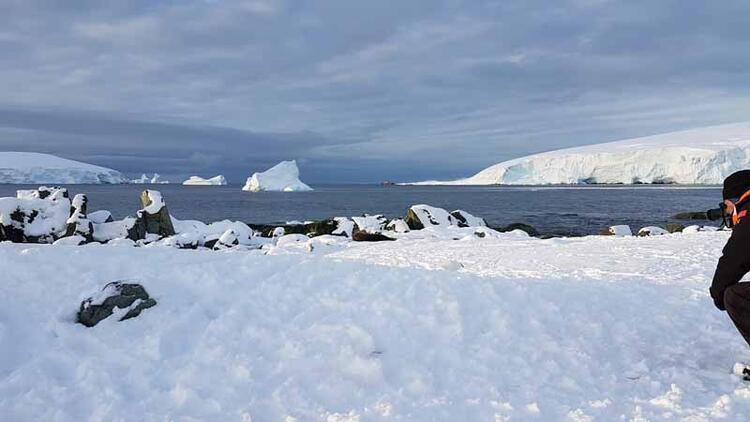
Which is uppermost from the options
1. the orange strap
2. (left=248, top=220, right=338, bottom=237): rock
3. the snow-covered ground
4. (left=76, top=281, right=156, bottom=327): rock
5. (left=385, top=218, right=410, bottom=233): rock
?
the orange strap

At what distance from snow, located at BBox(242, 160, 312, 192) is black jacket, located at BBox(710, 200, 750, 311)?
156909mm

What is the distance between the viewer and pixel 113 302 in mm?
6965

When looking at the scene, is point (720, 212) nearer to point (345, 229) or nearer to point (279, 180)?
point (345, 229)

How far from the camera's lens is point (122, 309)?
275 inches

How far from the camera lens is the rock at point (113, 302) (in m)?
6.76

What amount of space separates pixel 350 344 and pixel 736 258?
163 inches

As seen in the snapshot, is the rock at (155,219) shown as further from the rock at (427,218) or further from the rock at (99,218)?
the rock at (427,218)

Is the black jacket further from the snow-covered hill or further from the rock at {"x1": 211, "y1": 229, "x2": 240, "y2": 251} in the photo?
the snow-covered hill

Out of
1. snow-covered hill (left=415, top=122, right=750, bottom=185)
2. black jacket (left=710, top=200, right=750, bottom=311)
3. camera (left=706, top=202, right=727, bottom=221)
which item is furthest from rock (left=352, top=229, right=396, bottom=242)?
snow-covered hill (left=415, top=122, right=750, bottom=185)

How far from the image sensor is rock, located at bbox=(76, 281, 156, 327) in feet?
22.2

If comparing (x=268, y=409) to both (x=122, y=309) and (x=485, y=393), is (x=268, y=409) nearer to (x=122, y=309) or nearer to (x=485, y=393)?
(x=485, y=393)

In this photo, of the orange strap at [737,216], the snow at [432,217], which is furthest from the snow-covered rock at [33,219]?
the orange strap at [737,216]

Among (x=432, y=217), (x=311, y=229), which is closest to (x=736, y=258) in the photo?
(x=432, y=217)

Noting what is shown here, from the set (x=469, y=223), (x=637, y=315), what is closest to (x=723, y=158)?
(x=469, y=223)
